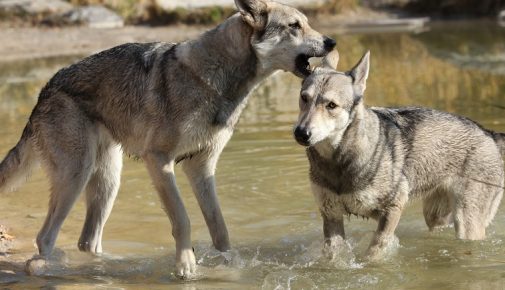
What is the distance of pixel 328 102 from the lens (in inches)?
251

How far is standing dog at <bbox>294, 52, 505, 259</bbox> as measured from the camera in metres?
6.48

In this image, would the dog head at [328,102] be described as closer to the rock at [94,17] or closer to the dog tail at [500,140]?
the dog tail at [500,140]

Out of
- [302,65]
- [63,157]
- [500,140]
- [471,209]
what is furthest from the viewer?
[500,140]

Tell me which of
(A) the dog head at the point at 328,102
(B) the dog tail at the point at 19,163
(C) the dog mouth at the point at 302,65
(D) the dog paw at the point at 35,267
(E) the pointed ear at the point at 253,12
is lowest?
(D) the dog paw at the point at 35,267

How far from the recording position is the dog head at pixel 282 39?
6.72 m

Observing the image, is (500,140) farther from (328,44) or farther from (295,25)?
(295,25)

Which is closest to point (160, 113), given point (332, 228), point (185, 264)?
point (185, 264)

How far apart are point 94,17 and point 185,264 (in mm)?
16177

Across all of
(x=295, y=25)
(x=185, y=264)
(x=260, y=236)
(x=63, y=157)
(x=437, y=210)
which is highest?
(x=295, y=25)

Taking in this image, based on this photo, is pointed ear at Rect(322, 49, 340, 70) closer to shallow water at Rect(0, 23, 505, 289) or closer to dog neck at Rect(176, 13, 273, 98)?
dog neck at Rect(176, 13, 273, 98)

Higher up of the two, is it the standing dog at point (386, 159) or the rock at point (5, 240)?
the standing dog at point (386, 159)

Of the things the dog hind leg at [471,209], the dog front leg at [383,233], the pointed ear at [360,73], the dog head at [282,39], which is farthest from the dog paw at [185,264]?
the dog hind leg at [471,209]

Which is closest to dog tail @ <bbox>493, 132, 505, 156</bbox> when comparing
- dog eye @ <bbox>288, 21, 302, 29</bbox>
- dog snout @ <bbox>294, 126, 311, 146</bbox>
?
dog eye @ <bbox>288, 21, 302, 29</bbox>

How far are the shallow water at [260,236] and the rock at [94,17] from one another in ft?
27.7
